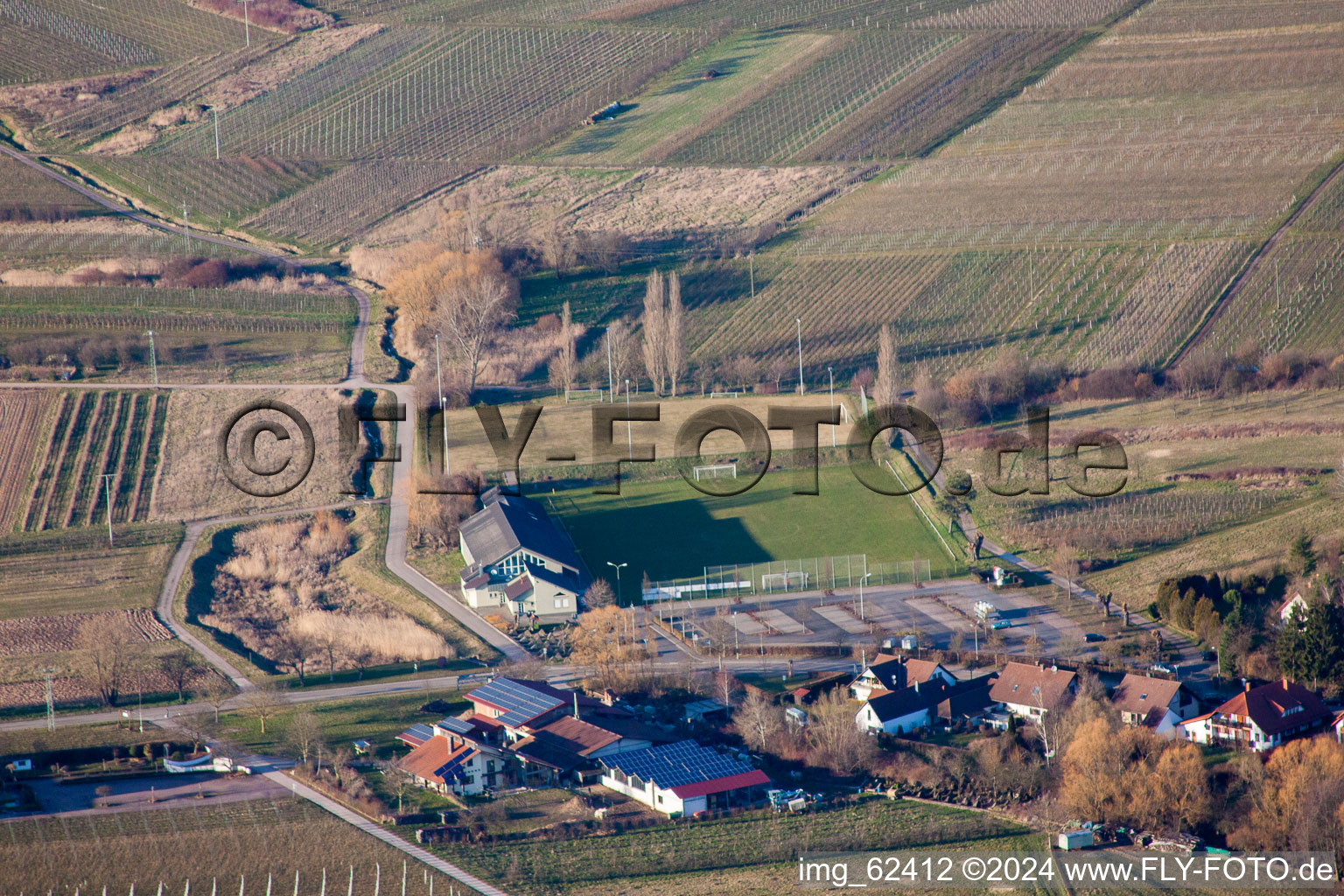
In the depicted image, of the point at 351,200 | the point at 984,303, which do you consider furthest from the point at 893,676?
the point at 351,200

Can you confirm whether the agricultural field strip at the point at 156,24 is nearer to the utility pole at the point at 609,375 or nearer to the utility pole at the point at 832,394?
the utility pole at the point at 609,375

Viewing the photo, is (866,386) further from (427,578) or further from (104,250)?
(104,250)

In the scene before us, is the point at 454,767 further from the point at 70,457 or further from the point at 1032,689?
the point at 70,457

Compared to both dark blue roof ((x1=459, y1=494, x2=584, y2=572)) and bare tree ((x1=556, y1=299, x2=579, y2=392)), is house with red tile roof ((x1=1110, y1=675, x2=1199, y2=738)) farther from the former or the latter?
bare tree ((x1=556, y1=299, x2=579, y2=392))

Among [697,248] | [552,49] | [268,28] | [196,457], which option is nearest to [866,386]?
[697,248]

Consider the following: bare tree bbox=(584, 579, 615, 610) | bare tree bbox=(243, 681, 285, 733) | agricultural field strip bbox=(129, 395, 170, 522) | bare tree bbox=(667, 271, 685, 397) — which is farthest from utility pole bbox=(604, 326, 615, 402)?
bare tree bbox=(243, 681, 285, 733)

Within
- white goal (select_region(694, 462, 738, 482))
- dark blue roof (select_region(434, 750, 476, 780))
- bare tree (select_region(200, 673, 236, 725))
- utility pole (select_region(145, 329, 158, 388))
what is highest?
utility pole (select_region(145, 329, 158, 388))
